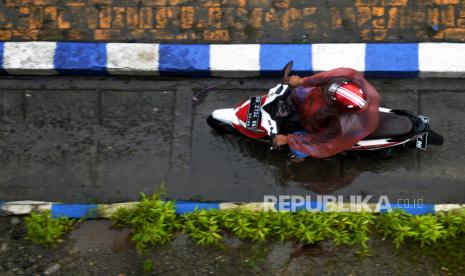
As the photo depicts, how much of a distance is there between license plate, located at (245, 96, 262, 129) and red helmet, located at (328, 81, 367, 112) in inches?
36.4

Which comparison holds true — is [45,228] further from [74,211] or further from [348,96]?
[348,96]

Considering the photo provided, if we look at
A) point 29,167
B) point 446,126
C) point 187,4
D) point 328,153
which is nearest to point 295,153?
point 328,153

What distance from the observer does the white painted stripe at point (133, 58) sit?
19.7 ft

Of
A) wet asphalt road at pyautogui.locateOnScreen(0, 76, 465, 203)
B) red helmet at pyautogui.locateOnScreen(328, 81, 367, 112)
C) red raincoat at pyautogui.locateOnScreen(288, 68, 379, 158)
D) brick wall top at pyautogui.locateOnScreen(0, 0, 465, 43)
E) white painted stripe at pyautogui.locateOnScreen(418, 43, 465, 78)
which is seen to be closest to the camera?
red helmet at pyautogui.locateOnScreen(328, 81, 367, 112)

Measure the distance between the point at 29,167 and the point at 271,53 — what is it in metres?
2.89

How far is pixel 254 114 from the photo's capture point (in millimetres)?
5191

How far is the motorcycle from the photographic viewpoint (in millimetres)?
5031

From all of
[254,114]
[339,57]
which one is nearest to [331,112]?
[254,114]

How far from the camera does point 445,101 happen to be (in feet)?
19.4

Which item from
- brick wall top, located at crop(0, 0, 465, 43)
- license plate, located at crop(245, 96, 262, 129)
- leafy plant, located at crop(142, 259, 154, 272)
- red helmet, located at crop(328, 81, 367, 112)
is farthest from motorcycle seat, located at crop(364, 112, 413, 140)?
leafy plant, located at crop(142, 259, 154, 272)

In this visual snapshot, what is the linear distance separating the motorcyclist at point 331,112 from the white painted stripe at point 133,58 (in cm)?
173

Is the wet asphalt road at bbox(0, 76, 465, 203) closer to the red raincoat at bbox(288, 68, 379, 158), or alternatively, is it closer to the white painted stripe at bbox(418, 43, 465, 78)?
the white painted stripe at bbox(418, 43, 465, 78)

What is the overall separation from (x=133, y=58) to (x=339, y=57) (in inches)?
88.7

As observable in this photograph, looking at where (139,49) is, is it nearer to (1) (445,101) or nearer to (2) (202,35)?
(2) (202,35)
